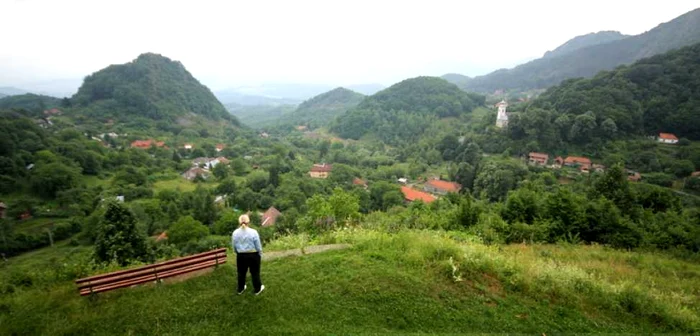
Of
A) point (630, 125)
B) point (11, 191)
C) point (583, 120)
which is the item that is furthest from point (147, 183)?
point (630, 125)

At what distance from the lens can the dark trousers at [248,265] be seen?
572 cm

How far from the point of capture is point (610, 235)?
12438 millimetres

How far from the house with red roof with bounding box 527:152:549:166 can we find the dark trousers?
54803mm

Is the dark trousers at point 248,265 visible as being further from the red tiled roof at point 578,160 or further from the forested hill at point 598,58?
the forested hill at point 598,58

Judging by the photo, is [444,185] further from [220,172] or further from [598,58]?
[598,58]

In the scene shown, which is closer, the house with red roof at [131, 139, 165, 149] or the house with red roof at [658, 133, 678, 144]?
the house with red roof at [658, 133, 678, 144]

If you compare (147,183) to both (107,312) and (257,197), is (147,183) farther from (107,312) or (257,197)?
(107,312)

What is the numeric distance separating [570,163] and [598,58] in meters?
159

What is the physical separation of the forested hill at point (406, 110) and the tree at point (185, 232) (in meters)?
77.9

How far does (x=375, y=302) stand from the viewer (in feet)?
19.9

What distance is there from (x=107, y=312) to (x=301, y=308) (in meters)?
3.49

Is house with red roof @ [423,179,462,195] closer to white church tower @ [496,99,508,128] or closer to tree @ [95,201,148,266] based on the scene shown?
white church tower @ [496,99,508,128]

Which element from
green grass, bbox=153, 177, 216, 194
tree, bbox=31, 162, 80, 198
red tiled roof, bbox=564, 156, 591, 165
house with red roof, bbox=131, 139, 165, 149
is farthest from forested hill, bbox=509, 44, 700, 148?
house with red roof, bbox=131, 139, 165, 149

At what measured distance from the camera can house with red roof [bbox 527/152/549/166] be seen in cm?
5025
